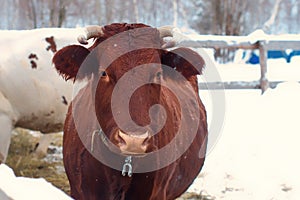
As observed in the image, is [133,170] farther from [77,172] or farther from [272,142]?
[272,142]

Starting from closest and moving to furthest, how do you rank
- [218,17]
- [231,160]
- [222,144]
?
1. [231,160]
2. [222,144]
3. [218,17]

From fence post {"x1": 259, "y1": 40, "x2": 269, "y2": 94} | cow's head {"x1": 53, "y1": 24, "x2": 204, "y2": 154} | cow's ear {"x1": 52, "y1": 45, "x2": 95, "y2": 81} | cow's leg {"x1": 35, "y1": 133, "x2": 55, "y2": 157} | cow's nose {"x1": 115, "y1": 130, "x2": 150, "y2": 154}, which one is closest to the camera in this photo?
cow's nose {"x1": 115, "y1": 130, "x2": 150, "y2": 154}

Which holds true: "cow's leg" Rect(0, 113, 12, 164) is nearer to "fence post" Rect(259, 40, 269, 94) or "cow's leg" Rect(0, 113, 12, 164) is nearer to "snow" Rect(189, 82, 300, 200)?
"snow" Rect(189, 82, 300, 200)

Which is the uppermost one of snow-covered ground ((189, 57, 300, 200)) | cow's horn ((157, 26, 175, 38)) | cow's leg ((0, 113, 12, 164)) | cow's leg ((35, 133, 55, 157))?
cow's horn ((157, 26, 175, 38))

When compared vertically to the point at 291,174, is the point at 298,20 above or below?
below

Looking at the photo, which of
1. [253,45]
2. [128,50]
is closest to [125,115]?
[128,50]

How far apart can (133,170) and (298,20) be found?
135 ft

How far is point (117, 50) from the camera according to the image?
107 inches

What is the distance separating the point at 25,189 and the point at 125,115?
749 millimetres

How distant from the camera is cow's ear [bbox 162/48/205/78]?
2.97 m

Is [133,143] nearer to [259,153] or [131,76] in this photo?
[131,76]

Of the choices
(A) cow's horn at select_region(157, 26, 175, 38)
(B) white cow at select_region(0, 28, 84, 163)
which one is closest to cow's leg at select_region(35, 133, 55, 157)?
(B) white cow at select_region(0, 28, 84, 163)

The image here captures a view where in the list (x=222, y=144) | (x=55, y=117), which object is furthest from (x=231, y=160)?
(x=55, y=117)

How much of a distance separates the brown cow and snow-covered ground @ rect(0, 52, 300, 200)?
1.98 m
